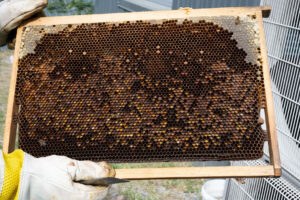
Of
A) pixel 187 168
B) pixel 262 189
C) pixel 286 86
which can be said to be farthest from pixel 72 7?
pixel 187 168

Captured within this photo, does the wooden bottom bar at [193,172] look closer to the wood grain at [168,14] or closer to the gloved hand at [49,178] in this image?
the gloved hand at [49,178]

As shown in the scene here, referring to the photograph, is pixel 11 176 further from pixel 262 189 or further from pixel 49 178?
pixel 262 189

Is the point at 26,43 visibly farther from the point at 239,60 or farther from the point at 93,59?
the point at 239,60

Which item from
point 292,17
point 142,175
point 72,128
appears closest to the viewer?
point 142,175

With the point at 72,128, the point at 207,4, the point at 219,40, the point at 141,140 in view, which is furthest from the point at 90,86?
the point at 207,4

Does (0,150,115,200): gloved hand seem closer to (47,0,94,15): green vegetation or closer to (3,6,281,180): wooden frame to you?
(3,6,281,180): wooden frame
